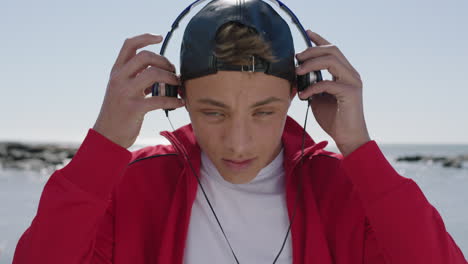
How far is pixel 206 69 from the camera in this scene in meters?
1.80

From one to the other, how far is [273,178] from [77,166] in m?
0.87

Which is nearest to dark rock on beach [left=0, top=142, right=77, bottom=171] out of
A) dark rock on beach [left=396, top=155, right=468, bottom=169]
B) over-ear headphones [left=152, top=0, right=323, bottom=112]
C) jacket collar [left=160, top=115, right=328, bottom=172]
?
jacket collar [left=160, top=115, right=328, bottom=172]

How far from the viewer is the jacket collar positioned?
6.88ft

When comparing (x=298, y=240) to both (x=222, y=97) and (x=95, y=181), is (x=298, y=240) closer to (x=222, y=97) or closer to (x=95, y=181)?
(x=222, y=97)

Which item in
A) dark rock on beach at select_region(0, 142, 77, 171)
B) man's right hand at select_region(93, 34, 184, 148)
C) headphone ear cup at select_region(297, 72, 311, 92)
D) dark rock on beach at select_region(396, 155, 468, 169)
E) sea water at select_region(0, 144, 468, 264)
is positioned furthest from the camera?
dark rock on beach at select_region(396, 155, 468, 169)

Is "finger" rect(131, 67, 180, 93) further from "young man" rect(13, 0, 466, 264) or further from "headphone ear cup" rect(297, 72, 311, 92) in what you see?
"headphone ear cup" rect(297, 72, 311, 92)

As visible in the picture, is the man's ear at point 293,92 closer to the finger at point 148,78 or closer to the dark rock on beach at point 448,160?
the finger at point 148,78

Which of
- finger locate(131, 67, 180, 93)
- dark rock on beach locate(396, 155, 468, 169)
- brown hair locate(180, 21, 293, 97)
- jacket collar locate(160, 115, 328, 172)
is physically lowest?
dark rock on beach locate(396, 155, 468, 169)

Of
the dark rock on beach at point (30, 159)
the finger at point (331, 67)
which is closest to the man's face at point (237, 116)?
the finger at point (331, 67)

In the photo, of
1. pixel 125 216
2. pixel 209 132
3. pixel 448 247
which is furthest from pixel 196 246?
pixel 448 247

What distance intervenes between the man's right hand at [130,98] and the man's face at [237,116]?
5.9 inches

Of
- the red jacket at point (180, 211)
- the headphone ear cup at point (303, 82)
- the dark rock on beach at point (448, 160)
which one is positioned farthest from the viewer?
the dark rock on beach at point (448, 160)

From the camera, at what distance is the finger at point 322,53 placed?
189 centimetres

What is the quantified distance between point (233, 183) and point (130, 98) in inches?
22.9
